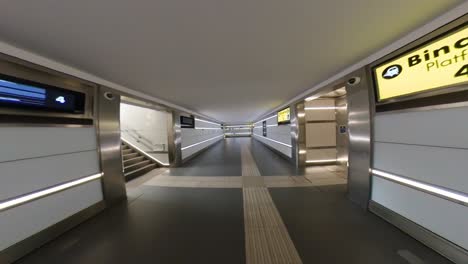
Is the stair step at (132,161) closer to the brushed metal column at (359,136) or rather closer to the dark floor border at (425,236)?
the brushed metal column at (359,136)

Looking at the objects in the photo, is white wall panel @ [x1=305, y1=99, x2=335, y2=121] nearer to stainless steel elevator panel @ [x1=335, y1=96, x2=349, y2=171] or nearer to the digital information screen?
stainless steel elevator panel @ [x1=335, y1=96, x2=349, y2=171]

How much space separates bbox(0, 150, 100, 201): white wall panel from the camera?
6.81ft

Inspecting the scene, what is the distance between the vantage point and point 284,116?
8.03m

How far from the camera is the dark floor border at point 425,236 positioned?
180cm

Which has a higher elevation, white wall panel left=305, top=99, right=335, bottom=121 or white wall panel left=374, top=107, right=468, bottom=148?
white wall panel left=305, top=99, right=335, bottom=121

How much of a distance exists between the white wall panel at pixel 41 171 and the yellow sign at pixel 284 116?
22.6 feet

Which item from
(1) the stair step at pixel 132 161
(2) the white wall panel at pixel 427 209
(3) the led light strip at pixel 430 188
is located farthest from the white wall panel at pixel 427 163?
(1) the stair step at pixel 132 161

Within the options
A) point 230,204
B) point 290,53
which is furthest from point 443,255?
point 290,53

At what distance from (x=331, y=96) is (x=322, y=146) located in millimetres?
2016

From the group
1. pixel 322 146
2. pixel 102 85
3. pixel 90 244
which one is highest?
pixel 102 85

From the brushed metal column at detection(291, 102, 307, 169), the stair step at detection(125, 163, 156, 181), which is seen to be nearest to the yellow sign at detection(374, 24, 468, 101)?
the brushed metal column at detection(291, 102, 307, 169)

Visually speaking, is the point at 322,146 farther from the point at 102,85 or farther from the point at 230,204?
the point at 102,85

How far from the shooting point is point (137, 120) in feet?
24.3

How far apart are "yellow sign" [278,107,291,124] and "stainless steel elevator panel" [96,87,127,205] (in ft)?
20.8
